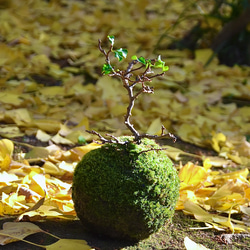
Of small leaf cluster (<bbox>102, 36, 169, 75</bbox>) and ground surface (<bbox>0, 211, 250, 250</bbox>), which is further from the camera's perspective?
ground surface (<bbox>0, 211, 250, 250</bbox>)

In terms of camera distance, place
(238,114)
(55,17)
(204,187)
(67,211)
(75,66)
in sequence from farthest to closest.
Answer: (55,17) → (75,66) → (238,114) → (204,187) → (67,211)

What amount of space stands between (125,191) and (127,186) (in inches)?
0.7

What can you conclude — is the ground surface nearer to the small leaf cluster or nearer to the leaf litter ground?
the leaf litter ground

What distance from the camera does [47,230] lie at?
5.44 ft

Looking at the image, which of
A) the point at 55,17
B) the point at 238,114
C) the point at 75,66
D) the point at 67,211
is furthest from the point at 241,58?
the point at 67,211

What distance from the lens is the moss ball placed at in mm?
1555

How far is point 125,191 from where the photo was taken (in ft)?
5.09

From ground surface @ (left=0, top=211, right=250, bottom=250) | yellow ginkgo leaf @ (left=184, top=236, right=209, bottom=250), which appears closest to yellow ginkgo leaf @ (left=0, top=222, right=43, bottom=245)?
ground surface @ (left=0, top=211, right=250, bottom=250)

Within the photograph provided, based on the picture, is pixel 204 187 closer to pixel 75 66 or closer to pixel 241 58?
pixel 75 66

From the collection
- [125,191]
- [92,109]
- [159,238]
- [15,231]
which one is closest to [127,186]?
[125,191]

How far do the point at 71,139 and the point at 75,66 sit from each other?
4.74 feet

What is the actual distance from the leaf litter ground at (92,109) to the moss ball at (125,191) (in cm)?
20

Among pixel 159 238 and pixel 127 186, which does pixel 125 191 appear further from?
pixel 159 238

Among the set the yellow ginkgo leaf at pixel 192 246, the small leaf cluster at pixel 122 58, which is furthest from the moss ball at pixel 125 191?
the small leaf cluster at pixel 122 58
